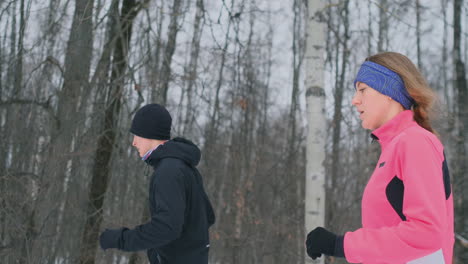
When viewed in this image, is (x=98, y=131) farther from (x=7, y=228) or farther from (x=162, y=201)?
(x=162, y=201)

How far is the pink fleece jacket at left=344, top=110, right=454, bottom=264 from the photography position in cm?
133

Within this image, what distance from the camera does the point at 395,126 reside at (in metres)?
1.62

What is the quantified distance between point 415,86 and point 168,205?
1.34 m

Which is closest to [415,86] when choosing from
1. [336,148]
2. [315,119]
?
[315,119]

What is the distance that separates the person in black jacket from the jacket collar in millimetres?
1151

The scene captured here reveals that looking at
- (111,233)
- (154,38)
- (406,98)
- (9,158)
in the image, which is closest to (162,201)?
(111,233)

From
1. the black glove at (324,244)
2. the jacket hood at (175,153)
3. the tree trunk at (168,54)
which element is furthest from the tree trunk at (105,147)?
the black glove at (324,244)

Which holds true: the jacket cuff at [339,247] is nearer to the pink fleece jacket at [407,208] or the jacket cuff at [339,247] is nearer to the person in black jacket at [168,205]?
the pink fleece jacket at [407,208]

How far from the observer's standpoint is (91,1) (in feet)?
17.0

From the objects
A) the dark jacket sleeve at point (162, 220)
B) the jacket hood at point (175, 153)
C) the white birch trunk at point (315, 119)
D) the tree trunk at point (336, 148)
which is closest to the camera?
the dark jacket sleeve at point (162, 220)

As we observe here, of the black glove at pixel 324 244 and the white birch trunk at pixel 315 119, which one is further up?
the white birch trunk at pixel 315 119

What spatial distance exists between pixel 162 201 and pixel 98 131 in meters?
3.66

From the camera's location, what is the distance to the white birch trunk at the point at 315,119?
4.61 m

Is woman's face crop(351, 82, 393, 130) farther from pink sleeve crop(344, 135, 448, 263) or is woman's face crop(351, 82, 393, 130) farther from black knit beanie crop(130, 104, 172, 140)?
black knit beanie crop(130, 104, 172, 140)
